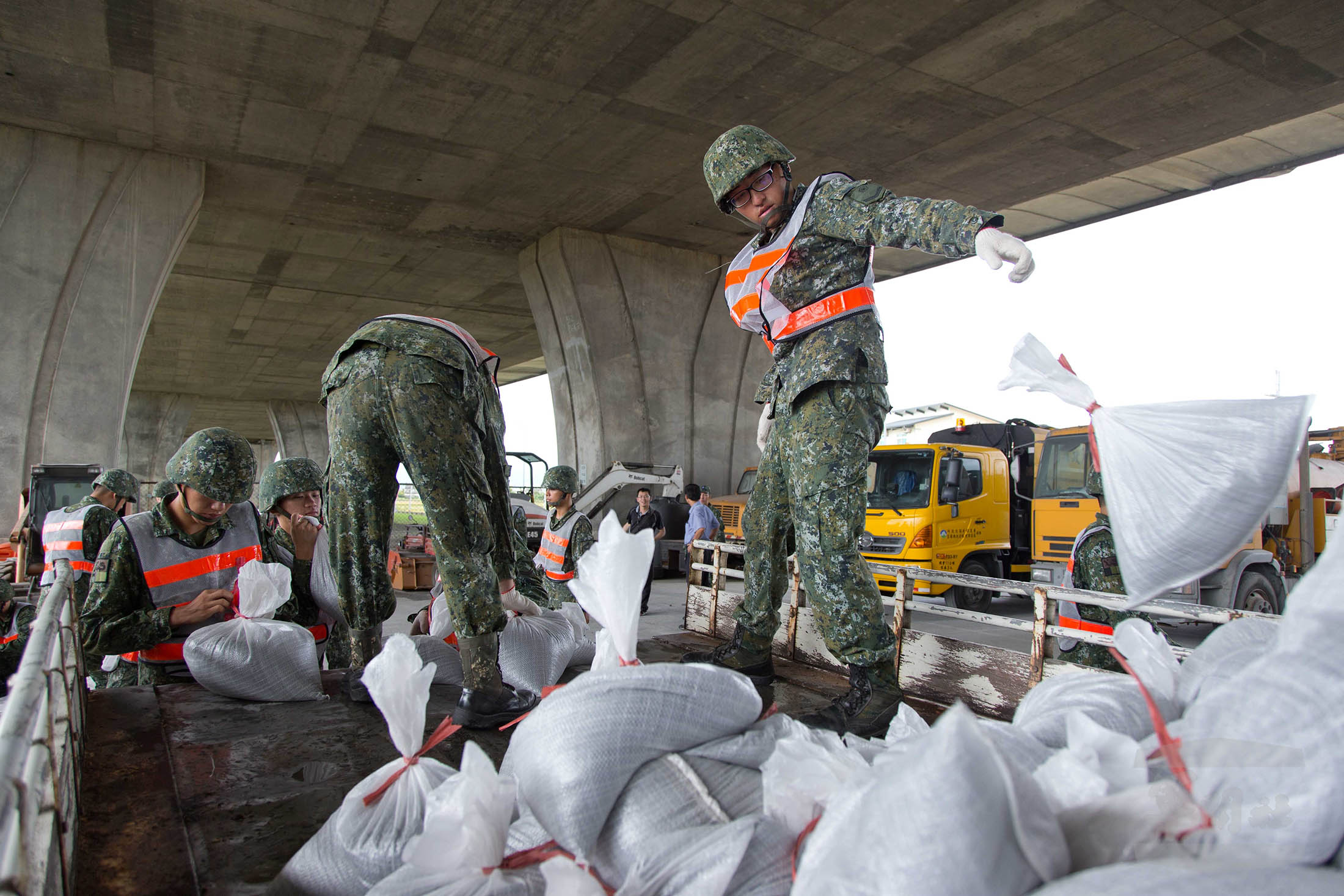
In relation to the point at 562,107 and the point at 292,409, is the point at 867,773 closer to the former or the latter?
the point at 562,107

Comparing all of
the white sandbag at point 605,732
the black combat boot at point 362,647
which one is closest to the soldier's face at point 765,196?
the white sandbag at point 605,732

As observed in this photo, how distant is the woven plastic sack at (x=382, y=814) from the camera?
1.18 m

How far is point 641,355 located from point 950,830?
507 inches

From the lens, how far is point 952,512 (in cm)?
916

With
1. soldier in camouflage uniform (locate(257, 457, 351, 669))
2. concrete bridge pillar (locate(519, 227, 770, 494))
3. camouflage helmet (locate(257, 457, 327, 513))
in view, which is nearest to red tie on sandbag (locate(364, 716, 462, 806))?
soldier in camouflage uniform (locate(257, 457, 351, 669))

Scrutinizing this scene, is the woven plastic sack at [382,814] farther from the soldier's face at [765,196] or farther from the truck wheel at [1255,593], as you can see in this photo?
the truck wheel at [1255,593]

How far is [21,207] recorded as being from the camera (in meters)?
9.17

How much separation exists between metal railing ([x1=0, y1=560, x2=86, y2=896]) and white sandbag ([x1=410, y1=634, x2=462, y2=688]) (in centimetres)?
110

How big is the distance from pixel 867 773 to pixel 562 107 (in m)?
9.15

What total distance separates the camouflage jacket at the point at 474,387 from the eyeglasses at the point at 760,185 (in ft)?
3.30

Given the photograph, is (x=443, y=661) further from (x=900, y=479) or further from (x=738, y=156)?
(x=900, y=479)

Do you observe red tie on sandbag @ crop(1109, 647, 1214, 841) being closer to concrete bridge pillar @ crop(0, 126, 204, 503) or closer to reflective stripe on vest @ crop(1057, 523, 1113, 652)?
reflective stripe on vest @ crop(1057, 523, 1113, 652)

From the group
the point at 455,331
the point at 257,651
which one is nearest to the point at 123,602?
the point at 257,651

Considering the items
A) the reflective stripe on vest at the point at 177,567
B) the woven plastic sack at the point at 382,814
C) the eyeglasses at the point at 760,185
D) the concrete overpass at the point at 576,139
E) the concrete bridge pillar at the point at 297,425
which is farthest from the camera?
the concrete bridge pillar at the point at 297,425
